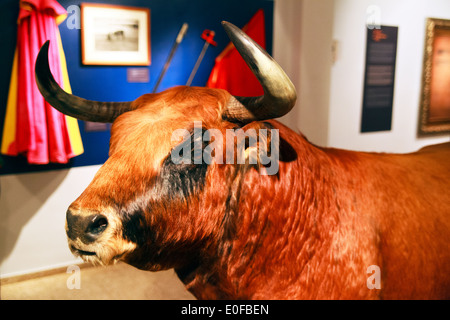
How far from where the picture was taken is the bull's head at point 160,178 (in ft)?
3.05

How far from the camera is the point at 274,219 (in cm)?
118

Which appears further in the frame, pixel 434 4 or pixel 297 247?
pixel 434 4

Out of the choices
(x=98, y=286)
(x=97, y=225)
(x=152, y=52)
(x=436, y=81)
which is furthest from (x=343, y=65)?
(x=97, y=225)

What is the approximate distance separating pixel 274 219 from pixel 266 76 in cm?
47

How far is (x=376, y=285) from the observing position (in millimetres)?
1240

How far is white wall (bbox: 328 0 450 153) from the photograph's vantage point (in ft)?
8.94

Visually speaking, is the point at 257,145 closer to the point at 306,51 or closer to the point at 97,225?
the point at 97,225

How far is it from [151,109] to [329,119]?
1.99 meters

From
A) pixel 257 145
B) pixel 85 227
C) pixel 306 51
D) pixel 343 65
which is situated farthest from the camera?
pixel 343 65

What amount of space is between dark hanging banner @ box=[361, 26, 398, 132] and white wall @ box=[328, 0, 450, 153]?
0.04 m

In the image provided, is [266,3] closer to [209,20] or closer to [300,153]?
[209,20]

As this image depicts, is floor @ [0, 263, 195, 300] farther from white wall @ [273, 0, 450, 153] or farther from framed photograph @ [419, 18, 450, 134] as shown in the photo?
Result: framed photograph @ [419, 18, 450, 134]

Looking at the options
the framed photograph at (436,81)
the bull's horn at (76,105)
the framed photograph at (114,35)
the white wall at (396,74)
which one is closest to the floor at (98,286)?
the bull's horn at (76,105)

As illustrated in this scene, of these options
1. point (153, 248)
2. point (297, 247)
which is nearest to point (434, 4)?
point (297, 247)
